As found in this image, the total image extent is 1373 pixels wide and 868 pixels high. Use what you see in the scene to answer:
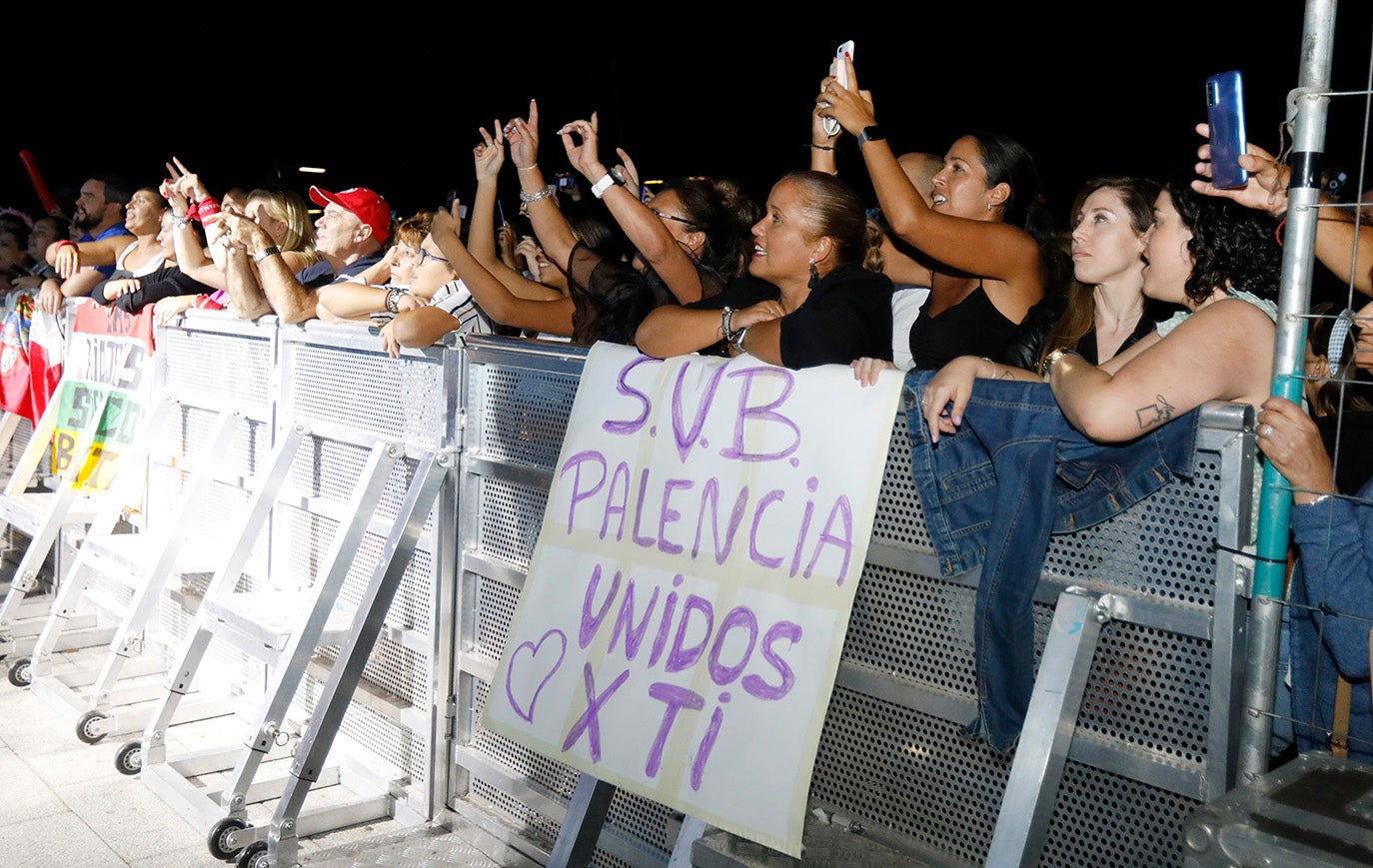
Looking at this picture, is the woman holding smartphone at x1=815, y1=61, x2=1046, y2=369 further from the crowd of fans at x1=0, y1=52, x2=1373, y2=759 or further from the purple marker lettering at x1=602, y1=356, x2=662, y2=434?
the purple marker lettering at x1=602, y1=356, x2=662, y2=434

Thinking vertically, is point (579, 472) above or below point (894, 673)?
above

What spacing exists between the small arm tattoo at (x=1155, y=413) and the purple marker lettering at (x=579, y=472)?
120 centimetres

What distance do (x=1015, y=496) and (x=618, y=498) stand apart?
0.93m

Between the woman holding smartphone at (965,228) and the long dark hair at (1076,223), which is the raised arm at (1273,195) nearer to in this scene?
the long dark hair at (1076,223)

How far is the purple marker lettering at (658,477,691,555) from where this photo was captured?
2.43 meters

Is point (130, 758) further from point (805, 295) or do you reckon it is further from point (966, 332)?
point (966, 332)

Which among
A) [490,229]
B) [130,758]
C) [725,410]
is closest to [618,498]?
[725,410]

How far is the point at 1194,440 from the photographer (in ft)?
5.88

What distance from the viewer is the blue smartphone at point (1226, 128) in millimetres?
1729

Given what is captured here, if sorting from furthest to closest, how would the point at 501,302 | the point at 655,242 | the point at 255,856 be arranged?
1. the point at 501,302
2. the point at 255,856
3. the point at 655,242

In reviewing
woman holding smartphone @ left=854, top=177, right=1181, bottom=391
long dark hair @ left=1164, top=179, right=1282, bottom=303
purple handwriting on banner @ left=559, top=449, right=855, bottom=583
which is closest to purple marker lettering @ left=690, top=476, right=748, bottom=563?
purple handwriting on banner @ left=559, top=449, right=855, bottom=583

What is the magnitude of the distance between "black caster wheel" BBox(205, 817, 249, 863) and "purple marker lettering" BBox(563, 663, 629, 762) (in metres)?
1.30

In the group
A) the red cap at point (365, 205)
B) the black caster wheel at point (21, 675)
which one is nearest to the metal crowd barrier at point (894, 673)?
the red cap at point (365, 205)

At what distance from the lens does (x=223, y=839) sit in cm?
324
